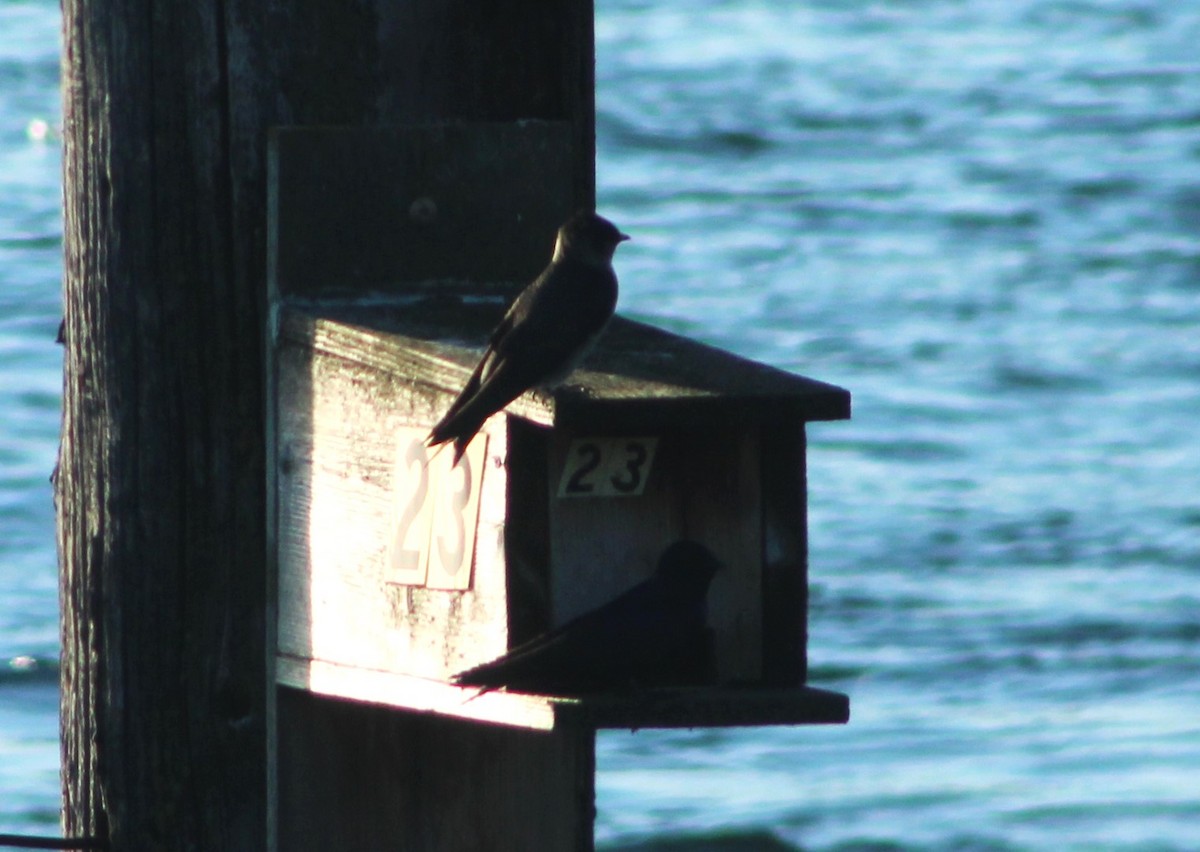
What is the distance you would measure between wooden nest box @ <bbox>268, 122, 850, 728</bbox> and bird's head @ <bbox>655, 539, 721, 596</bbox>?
3.8 inches

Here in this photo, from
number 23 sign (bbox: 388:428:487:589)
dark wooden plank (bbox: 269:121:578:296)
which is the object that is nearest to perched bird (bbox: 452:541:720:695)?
→ number 23 sign (bbox: 388:428:487:589)

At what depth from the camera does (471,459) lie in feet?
9.26

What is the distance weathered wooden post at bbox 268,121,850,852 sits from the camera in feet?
9.01

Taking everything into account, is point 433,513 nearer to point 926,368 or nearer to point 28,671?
point 28,671

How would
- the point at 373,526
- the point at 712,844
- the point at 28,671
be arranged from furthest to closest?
1. the point at 28,671
2. the point at 712,844
3. the point at 373,526

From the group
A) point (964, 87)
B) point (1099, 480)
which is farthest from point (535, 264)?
point (964, 87)

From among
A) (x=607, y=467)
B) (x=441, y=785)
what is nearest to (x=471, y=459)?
(x=607, y=467)

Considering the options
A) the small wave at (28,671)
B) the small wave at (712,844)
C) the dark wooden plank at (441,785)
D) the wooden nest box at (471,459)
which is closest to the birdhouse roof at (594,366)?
the wooden nest box at (471,459)

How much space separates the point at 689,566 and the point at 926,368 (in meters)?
8.80

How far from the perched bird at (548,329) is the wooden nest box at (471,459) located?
0.03 meters

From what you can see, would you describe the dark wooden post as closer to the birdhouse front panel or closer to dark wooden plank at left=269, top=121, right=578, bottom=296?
dark wooden plank at left=269, top=121, right=578, bottom=296

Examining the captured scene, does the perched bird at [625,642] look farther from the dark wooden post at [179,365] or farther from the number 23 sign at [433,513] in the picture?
the dark wooden post at [179,365]

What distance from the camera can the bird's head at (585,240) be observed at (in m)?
2.97

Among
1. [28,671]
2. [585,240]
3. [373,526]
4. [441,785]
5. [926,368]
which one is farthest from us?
[926,368]
